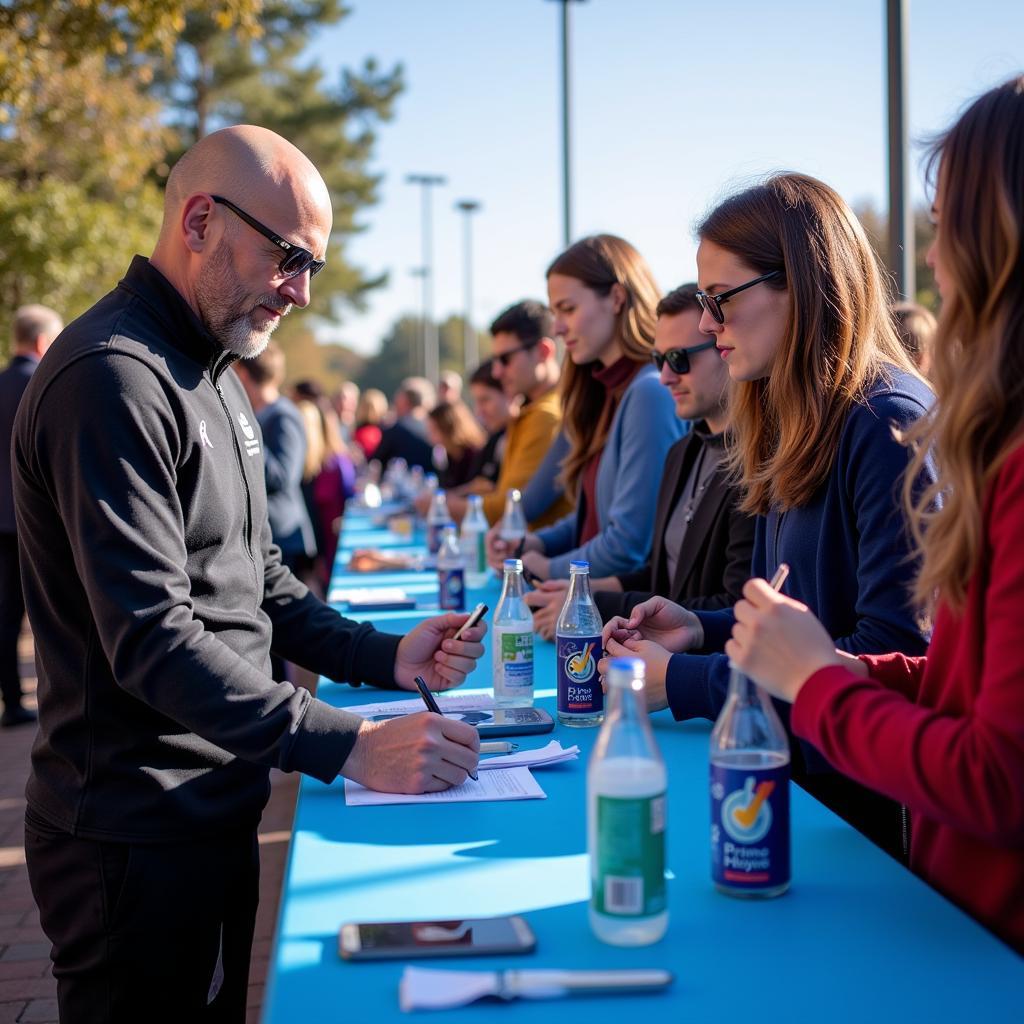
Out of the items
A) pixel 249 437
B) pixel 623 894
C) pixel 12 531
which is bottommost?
pixel 12 531

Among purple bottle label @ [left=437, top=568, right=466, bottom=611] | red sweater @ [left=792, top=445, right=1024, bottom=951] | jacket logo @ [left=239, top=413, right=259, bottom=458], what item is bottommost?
purple bottle label @ [left=437, top=568, right=466, bottom=611]

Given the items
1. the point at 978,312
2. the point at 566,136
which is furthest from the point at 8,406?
the point at 978,312

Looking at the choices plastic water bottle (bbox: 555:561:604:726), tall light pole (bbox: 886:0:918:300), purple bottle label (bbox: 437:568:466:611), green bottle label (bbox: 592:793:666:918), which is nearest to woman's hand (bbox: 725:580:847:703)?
green bottle label (bbox: 592:793:666:918)

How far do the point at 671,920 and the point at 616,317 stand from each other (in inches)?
128

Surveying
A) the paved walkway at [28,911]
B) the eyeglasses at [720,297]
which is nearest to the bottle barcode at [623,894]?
the eyeglasses at [720,297]

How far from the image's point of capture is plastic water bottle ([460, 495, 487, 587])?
16.6ft

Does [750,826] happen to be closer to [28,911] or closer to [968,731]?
[968,731]

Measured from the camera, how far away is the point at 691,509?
3.36 meters

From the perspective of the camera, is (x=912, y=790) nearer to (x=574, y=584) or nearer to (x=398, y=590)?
(x=574, y=584)

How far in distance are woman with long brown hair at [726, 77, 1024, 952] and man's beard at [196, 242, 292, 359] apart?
1259 millimetres

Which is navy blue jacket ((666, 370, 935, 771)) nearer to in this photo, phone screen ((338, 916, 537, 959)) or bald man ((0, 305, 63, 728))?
phone screen ((338, 916, 537, 959))

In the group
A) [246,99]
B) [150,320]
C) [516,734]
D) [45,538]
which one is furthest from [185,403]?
[246,99]

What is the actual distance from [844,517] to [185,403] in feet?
4.35

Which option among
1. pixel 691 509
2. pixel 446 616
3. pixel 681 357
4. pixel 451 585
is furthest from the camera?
pixel 451 585
